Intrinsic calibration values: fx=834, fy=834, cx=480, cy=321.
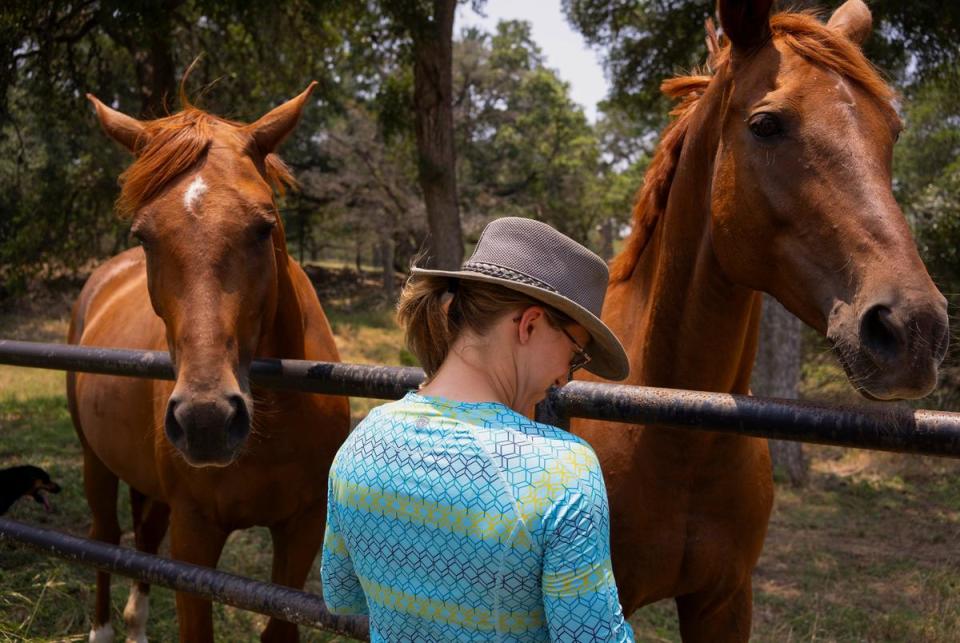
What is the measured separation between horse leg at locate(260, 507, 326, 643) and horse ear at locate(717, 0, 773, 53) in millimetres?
2242

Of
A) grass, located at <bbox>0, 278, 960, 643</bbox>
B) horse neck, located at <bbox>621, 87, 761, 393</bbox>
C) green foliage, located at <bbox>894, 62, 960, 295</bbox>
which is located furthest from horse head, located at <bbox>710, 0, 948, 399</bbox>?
green foliage, located at <bbox>894, 62, 960, 295</bbox>

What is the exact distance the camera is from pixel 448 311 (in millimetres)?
1340

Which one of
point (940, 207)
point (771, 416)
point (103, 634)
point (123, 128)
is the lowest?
point (103, 634)

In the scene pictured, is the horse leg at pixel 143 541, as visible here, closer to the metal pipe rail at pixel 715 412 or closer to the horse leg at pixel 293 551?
the horse leg at pixel 293 551

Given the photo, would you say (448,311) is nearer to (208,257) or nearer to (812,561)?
(208,257)

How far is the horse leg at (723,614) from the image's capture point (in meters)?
2.48

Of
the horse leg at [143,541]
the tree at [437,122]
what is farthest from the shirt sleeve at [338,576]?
the tree at [437,122]

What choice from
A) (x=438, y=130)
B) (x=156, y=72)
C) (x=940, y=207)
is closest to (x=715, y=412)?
(x=438, y=130)

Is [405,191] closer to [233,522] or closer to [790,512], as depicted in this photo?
[790,512]

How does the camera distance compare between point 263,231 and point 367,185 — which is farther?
point 367,185

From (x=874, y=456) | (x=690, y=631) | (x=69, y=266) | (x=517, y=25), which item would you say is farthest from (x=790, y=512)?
(x=517, y=25)

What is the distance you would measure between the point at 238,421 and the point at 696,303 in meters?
1.35

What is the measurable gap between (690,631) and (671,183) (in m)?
1.38

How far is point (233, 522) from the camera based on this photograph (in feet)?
10.2
